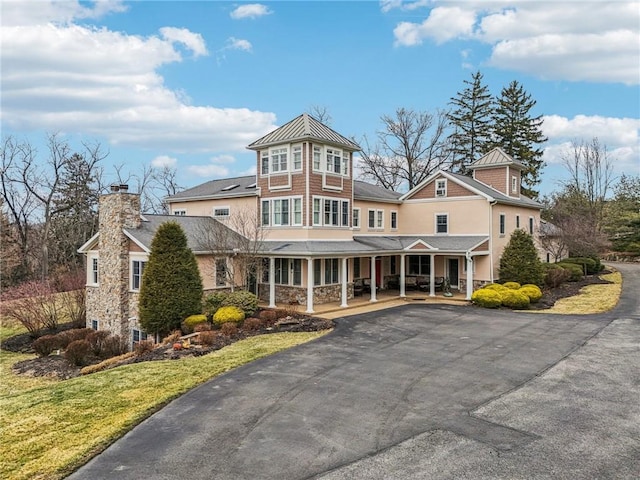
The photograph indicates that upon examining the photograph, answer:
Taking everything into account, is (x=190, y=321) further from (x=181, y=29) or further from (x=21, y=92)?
(x=21, y=92)

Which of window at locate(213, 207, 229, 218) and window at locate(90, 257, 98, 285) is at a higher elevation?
window at locate(213, 207, 229, 218)

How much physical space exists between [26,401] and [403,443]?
28.0 feet

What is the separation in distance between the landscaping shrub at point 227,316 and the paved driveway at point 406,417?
14.7 ft

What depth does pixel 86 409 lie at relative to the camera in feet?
30.6

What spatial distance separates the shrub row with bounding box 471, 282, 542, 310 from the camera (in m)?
21.5

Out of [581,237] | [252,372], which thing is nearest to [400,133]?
[581,237]

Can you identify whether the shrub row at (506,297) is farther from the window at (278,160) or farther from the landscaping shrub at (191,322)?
the landscaping shrub at (191,322)

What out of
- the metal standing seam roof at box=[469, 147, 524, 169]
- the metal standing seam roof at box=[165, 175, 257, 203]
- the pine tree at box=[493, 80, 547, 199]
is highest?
the pine tree at box=[493, 80, 547, 199]

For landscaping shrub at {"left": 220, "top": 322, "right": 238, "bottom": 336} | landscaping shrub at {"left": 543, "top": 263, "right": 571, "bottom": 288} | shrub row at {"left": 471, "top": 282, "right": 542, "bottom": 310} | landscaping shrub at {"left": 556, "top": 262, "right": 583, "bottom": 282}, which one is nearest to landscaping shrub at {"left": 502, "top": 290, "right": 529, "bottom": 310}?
shrub row at {"left": 471, "top": 282, "right": 542, "bottom": 310}

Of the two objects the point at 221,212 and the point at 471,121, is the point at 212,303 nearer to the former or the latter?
the point at 221,212

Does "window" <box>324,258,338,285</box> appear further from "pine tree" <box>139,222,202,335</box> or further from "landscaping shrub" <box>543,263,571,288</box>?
"landscaping shrub" <box>543,263,571,288</box>

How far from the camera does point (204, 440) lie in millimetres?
7668

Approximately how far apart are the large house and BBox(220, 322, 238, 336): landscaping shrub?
173 inches

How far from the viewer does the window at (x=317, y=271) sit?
23.0 m
